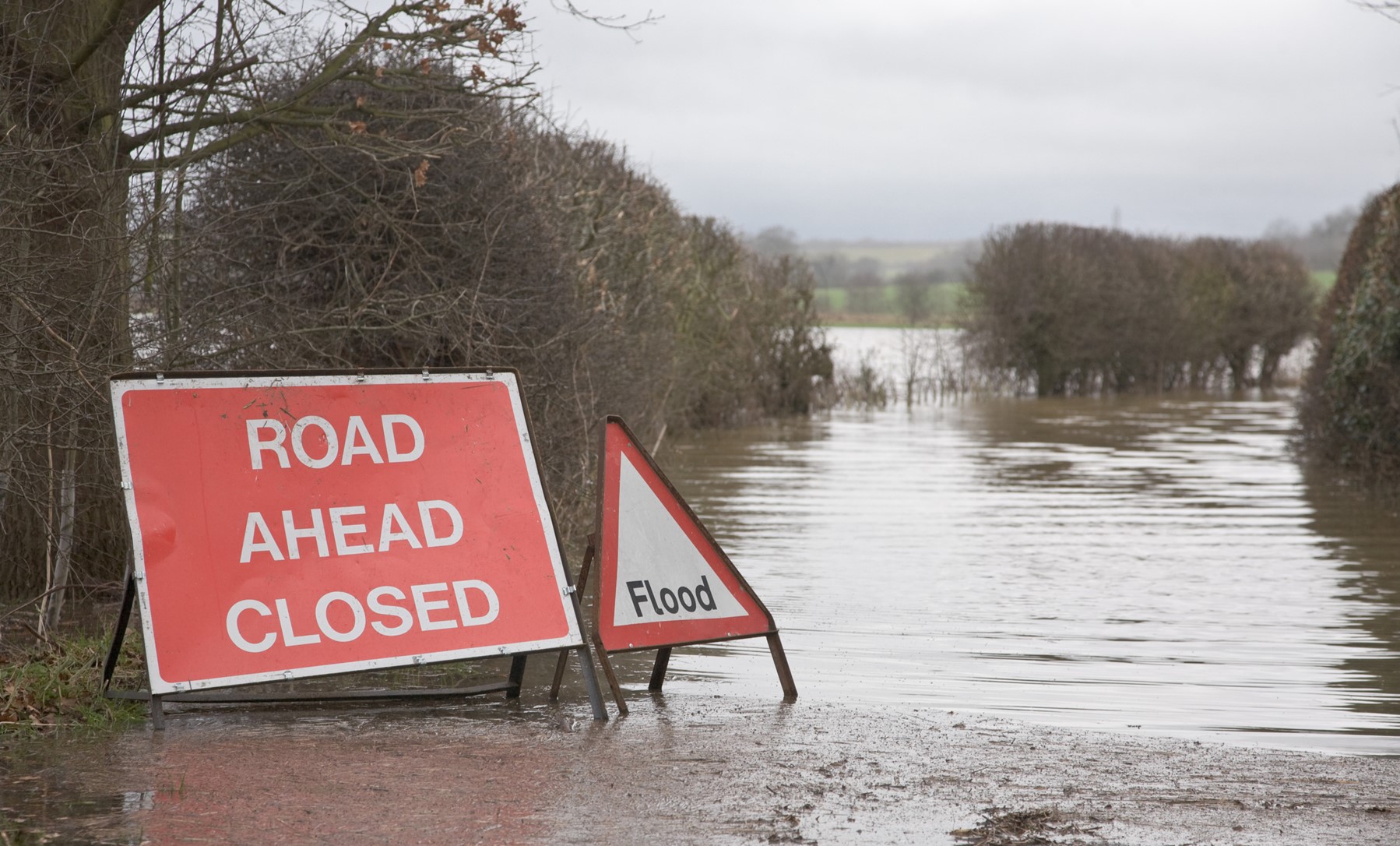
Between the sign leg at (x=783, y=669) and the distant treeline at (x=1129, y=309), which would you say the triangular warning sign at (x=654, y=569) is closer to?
the sign leg at (x=783, y=669)

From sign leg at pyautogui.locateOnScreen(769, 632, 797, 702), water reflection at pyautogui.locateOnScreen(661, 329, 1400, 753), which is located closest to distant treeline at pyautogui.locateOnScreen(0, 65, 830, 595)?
water reflection at pyautogui.locateOnScreen(661, 329, 1400, 753)

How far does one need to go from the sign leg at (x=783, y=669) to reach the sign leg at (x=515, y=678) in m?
1.12

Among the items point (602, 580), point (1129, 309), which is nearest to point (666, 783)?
point (602, 580)

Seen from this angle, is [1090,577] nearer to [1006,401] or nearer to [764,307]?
[764,307]

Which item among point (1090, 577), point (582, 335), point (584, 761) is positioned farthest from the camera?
point (582, 335)

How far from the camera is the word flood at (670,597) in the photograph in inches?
242

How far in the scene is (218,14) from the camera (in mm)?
8297

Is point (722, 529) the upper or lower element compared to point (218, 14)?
lower

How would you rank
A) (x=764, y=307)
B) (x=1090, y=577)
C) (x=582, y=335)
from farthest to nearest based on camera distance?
1. (x=764, y=307)
2. (x=582, y=335)
3. (x=1090, y=577)

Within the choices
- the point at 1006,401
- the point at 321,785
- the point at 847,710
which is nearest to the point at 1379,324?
the point at 847,710

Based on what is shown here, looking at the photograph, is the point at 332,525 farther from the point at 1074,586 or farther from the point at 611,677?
the point at 1074,586

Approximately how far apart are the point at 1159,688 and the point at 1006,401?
26.7 metres

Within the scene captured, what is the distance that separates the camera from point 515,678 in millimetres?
6227

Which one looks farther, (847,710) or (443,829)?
(847,710)
